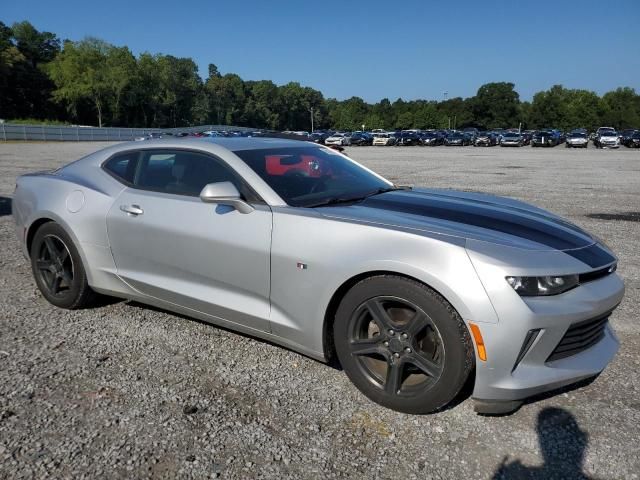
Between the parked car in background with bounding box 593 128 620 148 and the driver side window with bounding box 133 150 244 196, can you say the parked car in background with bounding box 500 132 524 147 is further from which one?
the driver side window with bounding box 133 150 244 196

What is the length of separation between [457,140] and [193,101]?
76.9 metres

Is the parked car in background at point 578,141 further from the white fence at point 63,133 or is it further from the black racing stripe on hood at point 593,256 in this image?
the black racing stripe on hood at point 593,256

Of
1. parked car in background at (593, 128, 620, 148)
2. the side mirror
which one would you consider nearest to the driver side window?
the side mirror

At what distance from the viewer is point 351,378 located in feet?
9.93

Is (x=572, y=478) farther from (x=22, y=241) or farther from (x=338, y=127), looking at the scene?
(x=338, y=127)

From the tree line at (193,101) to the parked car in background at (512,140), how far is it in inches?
2467

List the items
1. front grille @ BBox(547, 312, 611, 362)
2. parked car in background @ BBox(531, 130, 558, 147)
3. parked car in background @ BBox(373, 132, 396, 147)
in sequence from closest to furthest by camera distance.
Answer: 1. front grille @ BBox(547, 312, 611, 362)
2. parked car in background @ BBox(531, 130, 558, 147)
3. parked car in background @ BBox(373, 132, 396, 147)

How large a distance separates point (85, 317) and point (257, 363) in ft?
5.42

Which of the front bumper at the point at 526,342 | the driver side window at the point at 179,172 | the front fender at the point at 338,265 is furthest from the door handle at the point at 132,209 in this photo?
the front bumper at the point at 526,342

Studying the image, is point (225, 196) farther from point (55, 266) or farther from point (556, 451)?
point (556, 451)

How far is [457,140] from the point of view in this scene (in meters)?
55.8

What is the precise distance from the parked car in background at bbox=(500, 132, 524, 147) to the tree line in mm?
62672

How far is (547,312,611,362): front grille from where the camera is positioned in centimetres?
262

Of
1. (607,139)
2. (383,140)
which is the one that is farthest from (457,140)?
(607,139)
